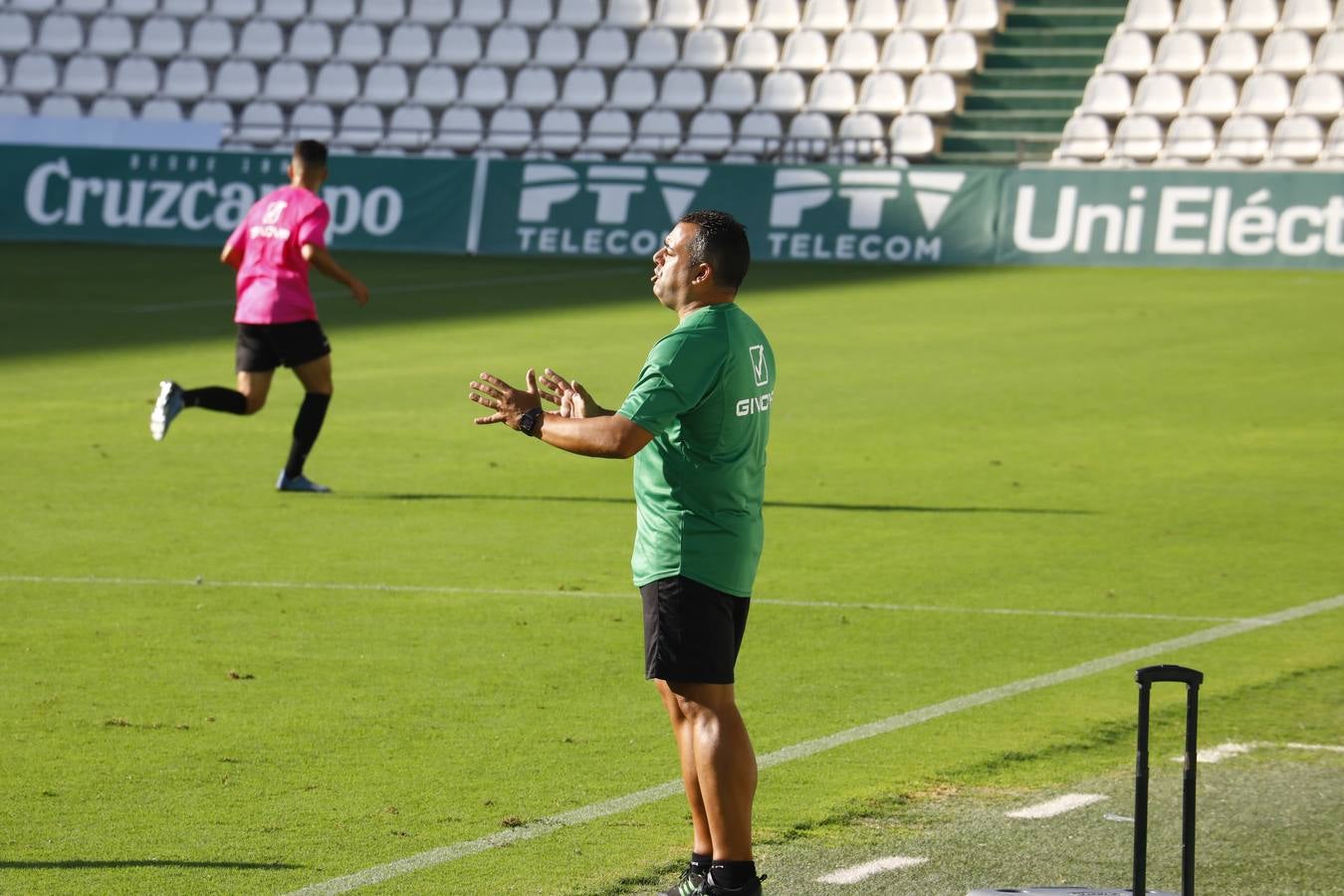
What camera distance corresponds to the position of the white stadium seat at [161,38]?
1561 inches

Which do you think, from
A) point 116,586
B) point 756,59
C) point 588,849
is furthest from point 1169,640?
point 756,59

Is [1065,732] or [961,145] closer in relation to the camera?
[1065,732]

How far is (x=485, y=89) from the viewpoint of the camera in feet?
124

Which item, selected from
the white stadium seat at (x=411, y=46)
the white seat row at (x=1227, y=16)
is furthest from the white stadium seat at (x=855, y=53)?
the white stadium seat at (x=411, y=46)

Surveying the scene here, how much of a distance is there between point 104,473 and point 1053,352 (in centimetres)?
1029

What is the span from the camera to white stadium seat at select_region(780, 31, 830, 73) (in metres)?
36.1

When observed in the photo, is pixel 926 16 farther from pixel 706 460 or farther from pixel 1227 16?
pixel 706 460

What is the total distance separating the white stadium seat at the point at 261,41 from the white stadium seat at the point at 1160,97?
15984mm

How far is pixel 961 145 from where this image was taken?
33938 millimetres

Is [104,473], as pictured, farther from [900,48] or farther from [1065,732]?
[900,48]

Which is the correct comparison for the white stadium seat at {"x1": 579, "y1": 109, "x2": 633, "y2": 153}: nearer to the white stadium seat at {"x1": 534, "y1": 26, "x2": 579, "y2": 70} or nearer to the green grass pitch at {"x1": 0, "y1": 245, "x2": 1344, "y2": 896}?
the white stadium seat at {"x1": 534, "y1": 26, "x2": 579, "y2": 70}

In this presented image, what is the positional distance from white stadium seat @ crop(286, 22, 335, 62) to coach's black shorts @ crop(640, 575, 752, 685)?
34973 millimetres

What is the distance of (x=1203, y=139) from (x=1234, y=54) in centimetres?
228

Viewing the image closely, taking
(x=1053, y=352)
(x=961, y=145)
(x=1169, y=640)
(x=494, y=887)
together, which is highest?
(x=961, y=145)
